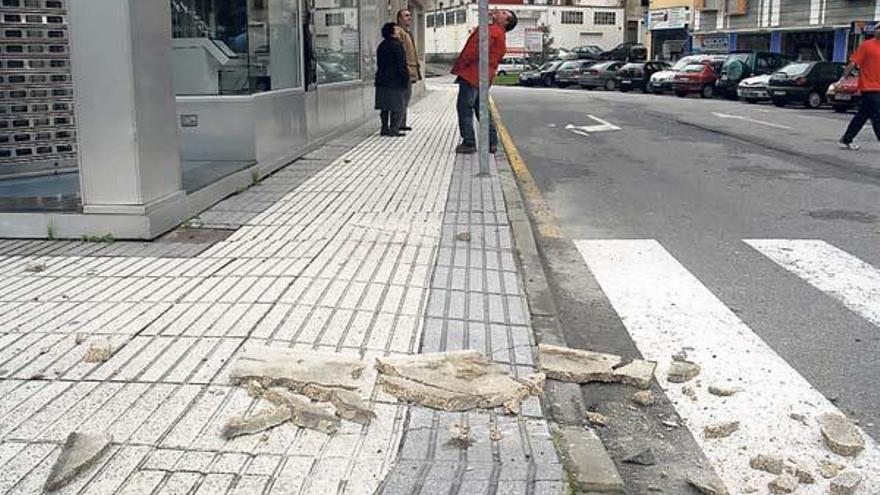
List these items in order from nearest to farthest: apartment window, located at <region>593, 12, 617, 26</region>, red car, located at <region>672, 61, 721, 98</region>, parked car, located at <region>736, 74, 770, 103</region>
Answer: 1. parked car, located at <region>736, 74, 770, 103</region>
2. red car, located at <region>672, 61, 721, 98</region>
3. apartment window, located at <region>593, 12, 617, 26</region>

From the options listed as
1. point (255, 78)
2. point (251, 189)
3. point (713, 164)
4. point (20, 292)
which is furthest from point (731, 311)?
point (713, 164)

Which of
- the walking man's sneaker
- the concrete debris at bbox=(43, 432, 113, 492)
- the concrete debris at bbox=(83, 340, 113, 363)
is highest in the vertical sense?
the walking man's sneaker

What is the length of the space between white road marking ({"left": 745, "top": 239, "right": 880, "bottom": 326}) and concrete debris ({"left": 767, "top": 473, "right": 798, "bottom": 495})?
7.68 ft

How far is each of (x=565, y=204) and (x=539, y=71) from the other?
144 feet

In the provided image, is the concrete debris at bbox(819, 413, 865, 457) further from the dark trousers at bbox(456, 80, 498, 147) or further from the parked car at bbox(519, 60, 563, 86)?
the parked car at bbox(519, 60, 563, 86)

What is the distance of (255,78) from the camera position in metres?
10.2

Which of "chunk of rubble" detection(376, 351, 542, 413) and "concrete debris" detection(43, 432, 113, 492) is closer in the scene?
"concrete debris" detection(43, 432, 113, 492)

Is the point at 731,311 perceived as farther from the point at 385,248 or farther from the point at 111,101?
the point at 111,101

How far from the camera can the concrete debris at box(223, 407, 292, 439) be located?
145 inches

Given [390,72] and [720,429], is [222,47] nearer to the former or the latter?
→ [390,72]

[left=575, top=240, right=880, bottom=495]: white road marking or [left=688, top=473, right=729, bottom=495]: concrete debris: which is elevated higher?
[left=575, top=240, right=880, bottom=495]: white road marking

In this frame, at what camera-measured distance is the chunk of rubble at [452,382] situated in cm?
405

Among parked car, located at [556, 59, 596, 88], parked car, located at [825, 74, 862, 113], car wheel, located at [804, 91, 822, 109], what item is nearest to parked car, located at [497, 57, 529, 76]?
parked car, located at [556, 59, 596, 88]

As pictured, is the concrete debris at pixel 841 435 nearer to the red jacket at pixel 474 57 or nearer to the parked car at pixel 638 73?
the red jacket at pixel 474 57
